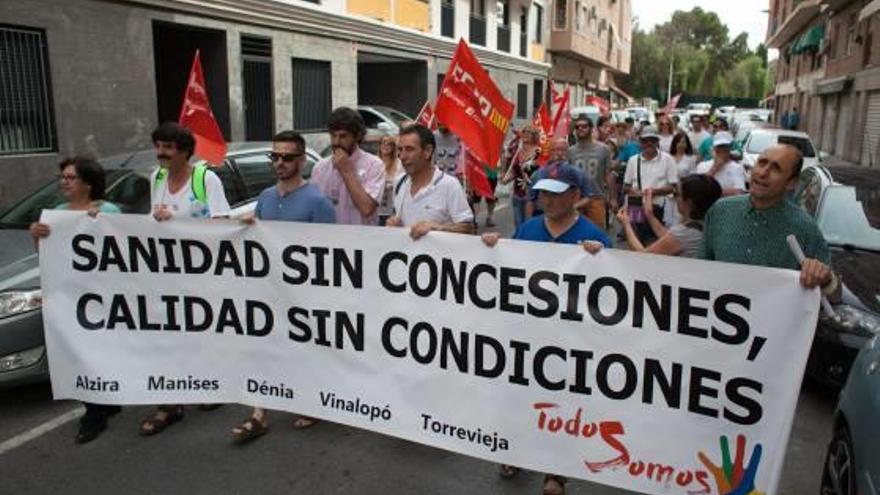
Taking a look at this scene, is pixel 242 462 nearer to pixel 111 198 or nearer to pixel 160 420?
pixel 160 420

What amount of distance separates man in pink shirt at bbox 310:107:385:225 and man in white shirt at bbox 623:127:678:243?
339 centimetres

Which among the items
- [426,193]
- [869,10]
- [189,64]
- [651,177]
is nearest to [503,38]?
[869,10]

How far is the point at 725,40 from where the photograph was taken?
102688 millimetres

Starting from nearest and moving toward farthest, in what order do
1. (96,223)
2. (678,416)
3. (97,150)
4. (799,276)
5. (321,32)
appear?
(799,276) < (678,416) < (96,223) < (97,150) < (321,32)

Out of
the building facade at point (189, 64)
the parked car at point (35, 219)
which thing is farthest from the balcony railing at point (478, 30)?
the parked car at point (35, 219)

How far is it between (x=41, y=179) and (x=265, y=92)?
6048 millimetres

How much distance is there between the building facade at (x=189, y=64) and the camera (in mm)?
10422

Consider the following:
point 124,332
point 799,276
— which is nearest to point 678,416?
point 799,276

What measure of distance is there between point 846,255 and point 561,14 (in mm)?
35964

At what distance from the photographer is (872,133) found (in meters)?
23.5

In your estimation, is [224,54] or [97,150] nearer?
[97,150]

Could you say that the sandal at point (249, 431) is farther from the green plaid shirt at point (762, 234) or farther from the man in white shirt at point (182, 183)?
the green plaid shirt at point (762, 234)

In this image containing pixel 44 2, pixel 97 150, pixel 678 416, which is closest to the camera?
pixel 678 416

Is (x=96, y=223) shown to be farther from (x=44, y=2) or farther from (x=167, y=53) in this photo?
(x=167, y=53)
